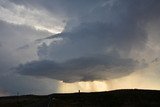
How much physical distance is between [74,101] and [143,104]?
15914 millimetres

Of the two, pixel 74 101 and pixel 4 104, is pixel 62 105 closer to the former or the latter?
pixel 74 101

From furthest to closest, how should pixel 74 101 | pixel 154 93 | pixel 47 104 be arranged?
pixel 154 93
pixel 74 101
pixel 47 104

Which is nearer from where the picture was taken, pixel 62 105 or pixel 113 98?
pixel 62 105

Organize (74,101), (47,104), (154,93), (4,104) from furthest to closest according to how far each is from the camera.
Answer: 1. (4,104)
2. (154,93)
3. (74,101)
4. (47,104)

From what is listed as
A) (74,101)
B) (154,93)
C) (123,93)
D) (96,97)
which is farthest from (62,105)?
(154,93)

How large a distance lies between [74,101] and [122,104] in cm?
1119

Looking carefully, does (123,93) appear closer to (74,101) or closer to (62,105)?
(74,101)

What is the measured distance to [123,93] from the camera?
87500 mm

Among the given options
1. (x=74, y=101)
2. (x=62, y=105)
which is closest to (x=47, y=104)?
(x=62, y=105)

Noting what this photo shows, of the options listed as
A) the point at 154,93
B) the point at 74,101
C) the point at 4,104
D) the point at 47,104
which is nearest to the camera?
the point at 47,104

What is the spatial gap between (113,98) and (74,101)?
9844mm

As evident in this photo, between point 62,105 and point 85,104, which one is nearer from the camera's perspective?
point 62,105

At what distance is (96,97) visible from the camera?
84875 mm

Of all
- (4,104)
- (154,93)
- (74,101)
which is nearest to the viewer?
(74,101)
